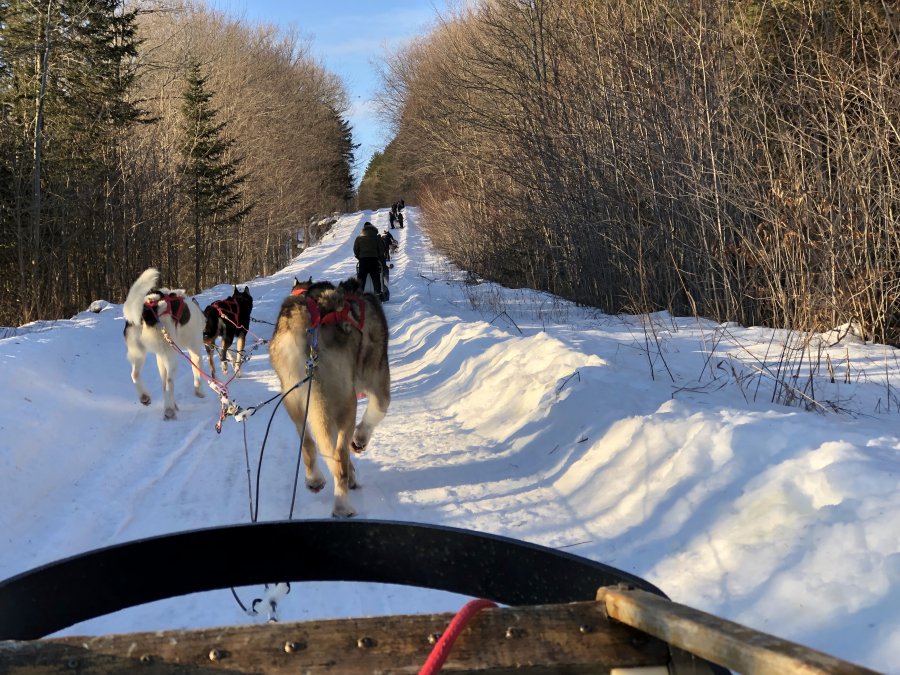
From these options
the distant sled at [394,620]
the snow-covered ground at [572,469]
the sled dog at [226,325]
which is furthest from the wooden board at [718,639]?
the sled dog at [226,325]

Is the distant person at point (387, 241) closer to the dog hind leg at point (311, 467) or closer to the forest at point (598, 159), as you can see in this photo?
the forest at point (598, 159)

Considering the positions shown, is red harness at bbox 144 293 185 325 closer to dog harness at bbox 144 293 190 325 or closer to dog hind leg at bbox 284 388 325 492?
dog harness at bbox 144 293 190 325

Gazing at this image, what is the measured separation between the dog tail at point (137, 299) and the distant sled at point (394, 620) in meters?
5.21

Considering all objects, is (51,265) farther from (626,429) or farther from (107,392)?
(626,429)

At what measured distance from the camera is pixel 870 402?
486cm

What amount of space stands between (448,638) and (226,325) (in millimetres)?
8445

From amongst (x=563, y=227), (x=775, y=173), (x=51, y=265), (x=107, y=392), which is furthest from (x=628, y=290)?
(x=51, y=265)

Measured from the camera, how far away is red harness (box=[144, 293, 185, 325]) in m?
6.64

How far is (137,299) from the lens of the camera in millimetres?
6613

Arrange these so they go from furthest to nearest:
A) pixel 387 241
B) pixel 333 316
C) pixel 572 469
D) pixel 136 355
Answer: pixel 387 241 → pixel 136 355 → pixel 572 469 → pixel 333 316

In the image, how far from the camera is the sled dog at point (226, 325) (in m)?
8.83

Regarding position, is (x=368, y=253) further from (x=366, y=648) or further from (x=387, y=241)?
(x=366, y=648)

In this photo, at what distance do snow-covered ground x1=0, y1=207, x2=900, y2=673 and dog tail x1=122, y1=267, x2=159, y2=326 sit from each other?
1058 millimetres

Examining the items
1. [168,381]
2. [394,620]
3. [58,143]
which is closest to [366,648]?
[394,620]
